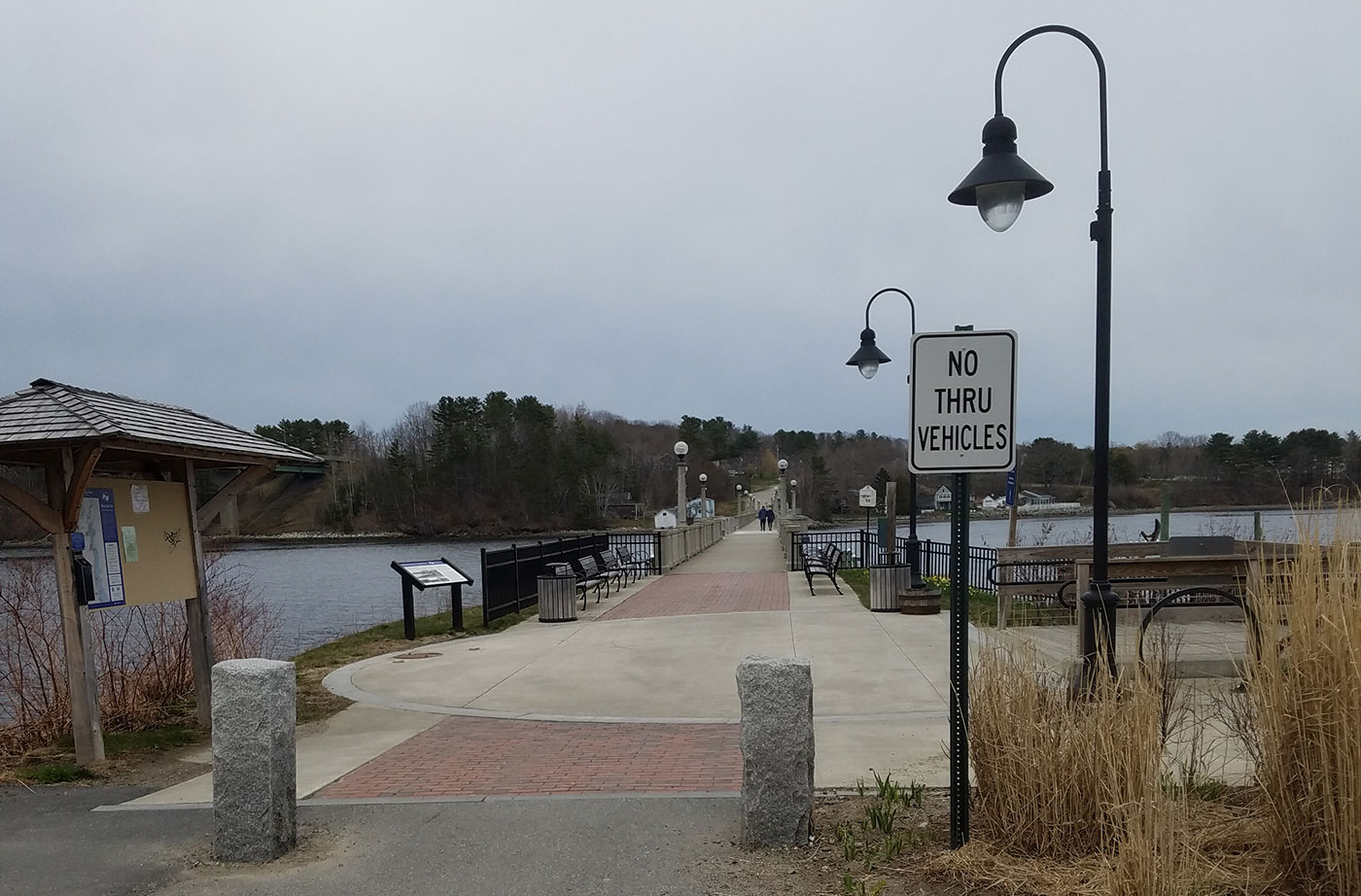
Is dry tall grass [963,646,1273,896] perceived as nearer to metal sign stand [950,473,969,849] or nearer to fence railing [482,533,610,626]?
metal sign stand [950,473,969,849]

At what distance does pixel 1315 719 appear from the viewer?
10.8ft

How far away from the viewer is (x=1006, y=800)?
4.24 metres

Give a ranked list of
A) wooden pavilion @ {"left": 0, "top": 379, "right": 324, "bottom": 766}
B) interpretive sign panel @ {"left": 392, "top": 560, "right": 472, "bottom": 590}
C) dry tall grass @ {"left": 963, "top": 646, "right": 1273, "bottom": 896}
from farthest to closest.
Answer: interpretive sign panel @ {"left": 392, "top": 560, "right": 472, "bottom": 590} → wooden pavilion @ {"left": 0, "top": 379, "right": 324, "bottom": 766} → dry tall grass @ {"left": 963, "top": 646, "right": 1273, "bottom": 896}

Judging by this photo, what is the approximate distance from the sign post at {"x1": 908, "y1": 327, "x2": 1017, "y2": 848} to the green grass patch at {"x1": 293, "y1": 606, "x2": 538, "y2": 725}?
6.03 meters

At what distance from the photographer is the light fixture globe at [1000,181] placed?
6.07 m

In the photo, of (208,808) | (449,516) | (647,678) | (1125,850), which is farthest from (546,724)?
(449,516)

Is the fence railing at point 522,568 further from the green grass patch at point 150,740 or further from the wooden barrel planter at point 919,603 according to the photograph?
the green grass patch at point 150,740

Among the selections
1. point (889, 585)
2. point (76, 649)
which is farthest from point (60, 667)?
point (889, 585)

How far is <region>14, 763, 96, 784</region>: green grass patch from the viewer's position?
6.55 meters

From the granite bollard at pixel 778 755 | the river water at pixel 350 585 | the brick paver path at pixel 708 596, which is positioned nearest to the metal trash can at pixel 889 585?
the brick paver path at pixel 708 596

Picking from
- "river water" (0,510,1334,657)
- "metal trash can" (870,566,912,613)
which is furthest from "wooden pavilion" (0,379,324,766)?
"metal trash can" (870,566,912,613)

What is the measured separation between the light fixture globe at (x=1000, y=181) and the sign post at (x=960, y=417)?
210 centimetres

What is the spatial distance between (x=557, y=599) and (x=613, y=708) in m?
6.58

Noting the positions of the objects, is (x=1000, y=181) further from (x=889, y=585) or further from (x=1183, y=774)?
(x=889, y=585)
